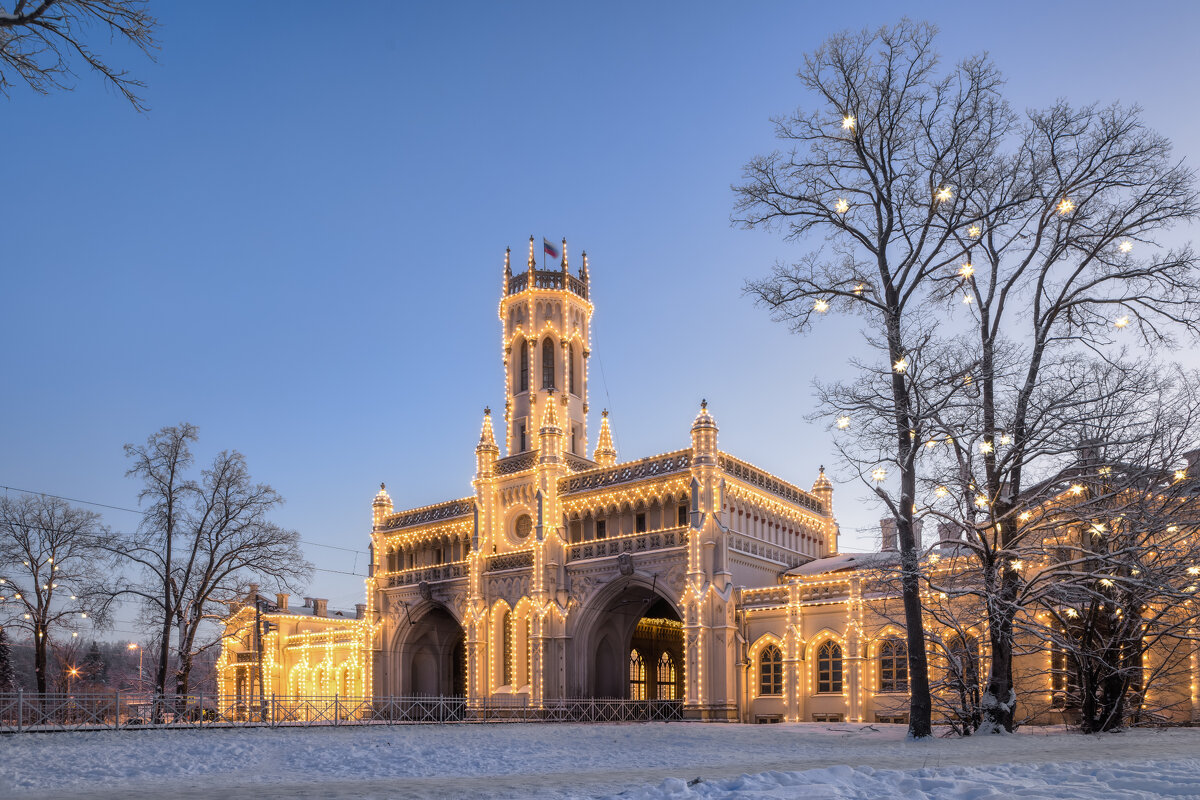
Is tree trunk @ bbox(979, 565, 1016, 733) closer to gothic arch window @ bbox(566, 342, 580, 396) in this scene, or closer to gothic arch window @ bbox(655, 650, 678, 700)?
gothic arch window @ bbox(655, 650, 678, 700)

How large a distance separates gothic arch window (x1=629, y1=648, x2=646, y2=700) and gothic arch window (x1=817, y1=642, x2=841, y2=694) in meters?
13.1

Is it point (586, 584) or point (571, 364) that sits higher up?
point (571, 364)

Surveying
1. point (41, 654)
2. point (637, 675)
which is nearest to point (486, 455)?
point (637, 675)

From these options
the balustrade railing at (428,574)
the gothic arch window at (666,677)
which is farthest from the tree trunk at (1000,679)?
the balustrade railing at (428,574)

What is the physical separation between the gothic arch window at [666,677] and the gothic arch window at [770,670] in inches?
461

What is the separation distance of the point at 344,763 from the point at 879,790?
11.4 metres

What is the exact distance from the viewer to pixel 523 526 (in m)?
48.4

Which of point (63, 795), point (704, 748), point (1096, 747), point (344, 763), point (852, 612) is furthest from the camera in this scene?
point (852, 612)

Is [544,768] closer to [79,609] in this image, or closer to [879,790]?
[879,790]

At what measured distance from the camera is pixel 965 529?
846 inches

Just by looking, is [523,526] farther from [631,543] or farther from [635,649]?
[635,649]

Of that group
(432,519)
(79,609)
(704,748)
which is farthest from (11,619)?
(704,748)

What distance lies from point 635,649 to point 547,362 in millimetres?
15804

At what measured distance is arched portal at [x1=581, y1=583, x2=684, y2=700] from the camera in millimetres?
44844
